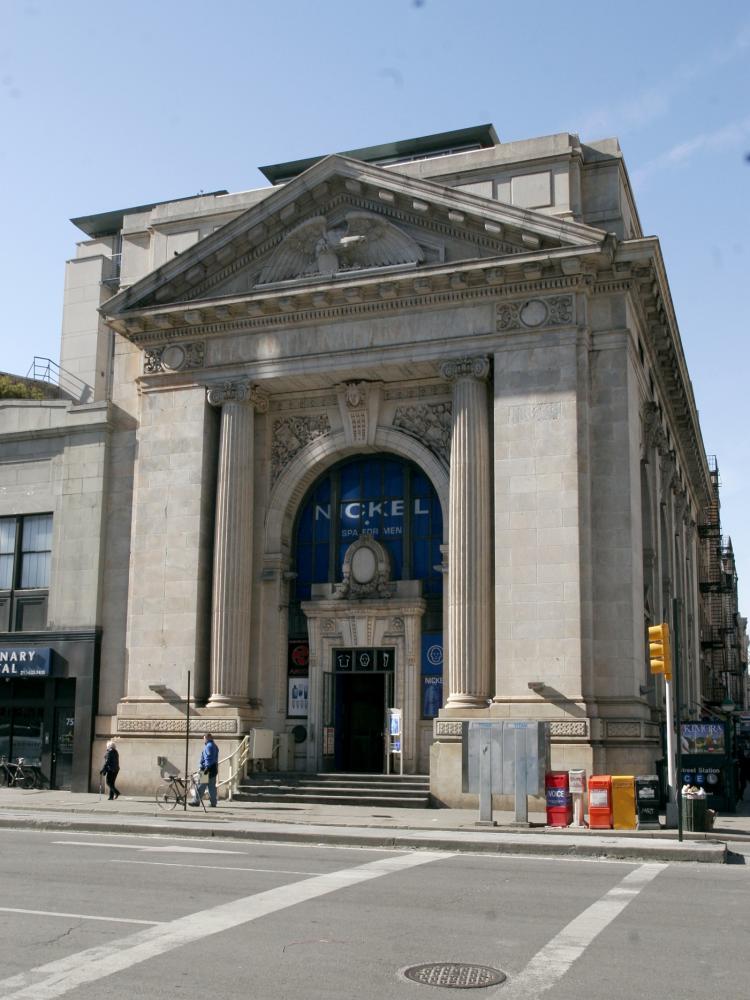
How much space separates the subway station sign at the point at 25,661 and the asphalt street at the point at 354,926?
16.3m

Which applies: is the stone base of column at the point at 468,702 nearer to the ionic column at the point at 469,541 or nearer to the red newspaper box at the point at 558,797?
the ionic column at the point at 469,541

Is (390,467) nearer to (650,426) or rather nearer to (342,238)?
(342,238)

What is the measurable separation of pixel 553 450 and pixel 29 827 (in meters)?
14.7

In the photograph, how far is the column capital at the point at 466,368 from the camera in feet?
94.9

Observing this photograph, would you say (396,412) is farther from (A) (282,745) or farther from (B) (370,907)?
(B) (370,907)

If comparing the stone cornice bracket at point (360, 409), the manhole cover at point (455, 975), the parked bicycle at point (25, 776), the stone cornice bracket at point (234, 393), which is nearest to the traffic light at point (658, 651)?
the manhole cover at point (455, 975)

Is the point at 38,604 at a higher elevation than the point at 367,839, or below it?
higher

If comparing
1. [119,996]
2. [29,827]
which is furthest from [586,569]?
[119,996]

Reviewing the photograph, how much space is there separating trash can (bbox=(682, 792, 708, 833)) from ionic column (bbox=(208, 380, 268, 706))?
13159 millimetres

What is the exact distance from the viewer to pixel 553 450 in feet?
91.0

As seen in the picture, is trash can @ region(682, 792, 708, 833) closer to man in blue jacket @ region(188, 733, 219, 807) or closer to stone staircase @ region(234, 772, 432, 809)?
stone staircase @ region(234, 772, 432, 809)

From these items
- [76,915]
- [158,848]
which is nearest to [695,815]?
[158,848]

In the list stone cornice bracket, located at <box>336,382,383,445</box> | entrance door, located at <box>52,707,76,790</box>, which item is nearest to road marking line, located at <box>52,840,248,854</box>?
entrance door, located at <box>52,707,76,790</box>

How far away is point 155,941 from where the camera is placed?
32.4ft
